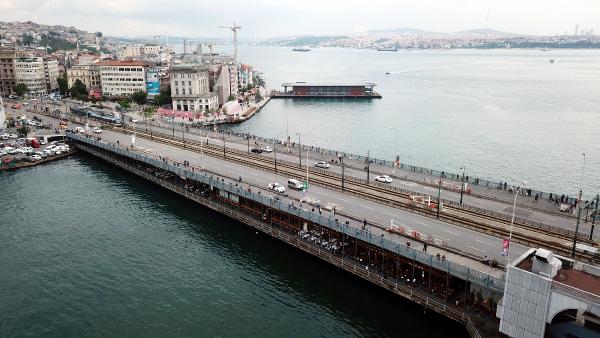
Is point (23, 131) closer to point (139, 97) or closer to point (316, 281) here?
point (139, 97)

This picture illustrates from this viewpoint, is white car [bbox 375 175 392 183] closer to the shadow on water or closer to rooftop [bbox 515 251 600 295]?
the shadow on water

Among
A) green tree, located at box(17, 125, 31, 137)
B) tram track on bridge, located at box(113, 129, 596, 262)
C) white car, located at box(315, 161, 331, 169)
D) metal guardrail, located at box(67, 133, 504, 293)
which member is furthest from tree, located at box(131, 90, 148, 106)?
white car, located at box(315, 161, 331, 169)

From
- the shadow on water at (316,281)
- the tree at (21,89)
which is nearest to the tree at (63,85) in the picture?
the tree at (21,89)

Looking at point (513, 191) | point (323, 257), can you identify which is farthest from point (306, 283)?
point (513, 191)

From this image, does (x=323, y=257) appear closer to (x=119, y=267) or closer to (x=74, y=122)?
(x=119, y=267)

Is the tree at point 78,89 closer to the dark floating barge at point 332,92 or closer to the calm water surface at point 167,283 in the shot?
the dark floating barge at point 332,92
